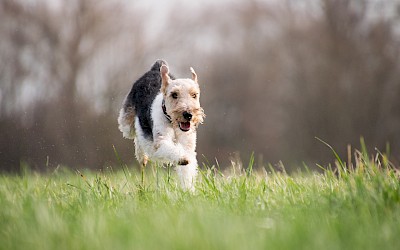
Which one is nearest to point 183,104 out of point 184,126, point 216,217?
point 184,126

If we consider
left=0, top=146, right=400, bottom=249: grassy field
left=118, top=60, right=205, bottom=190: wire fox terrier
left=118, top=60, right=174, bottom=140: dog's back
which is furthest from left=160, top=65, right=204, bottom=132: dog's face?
left=0, top=146, right=400, bottom=249: grassy field

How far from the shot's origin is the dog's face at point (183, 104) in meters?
5.01

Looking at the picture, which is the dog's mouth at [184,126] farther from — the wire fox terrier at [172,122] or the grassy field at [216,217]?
the grassy field at [216,217]

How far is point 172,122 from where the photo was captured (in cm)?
514

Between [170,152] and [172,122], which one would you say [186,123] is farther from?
[170,152]

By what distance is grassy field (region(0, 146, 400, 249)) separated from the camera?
8.14 ft

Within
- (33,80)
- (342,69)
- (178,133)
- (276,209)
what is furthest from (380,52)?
(276,209)

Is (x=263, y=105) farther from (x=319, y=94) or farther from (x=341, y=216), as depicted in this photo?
(x=341, y=216)

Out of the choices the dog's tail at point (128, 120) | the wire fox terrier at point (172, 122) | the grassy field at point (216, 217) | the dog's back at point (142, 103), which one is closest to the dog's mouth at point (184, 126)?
the wire fox terrier at point (172, 122)

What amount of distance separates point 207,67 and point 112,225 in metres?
13.9

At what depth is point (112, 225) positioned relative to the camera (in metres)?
2.83

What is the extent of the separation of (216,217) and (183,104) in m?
2.23

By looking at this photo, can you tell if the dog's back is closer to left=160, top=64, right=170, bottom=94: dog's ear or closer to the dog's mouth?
left=160, top=64, right=170, bottom=94: dog's ear

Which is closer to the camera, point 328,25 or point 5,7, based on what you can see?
point 5,7
